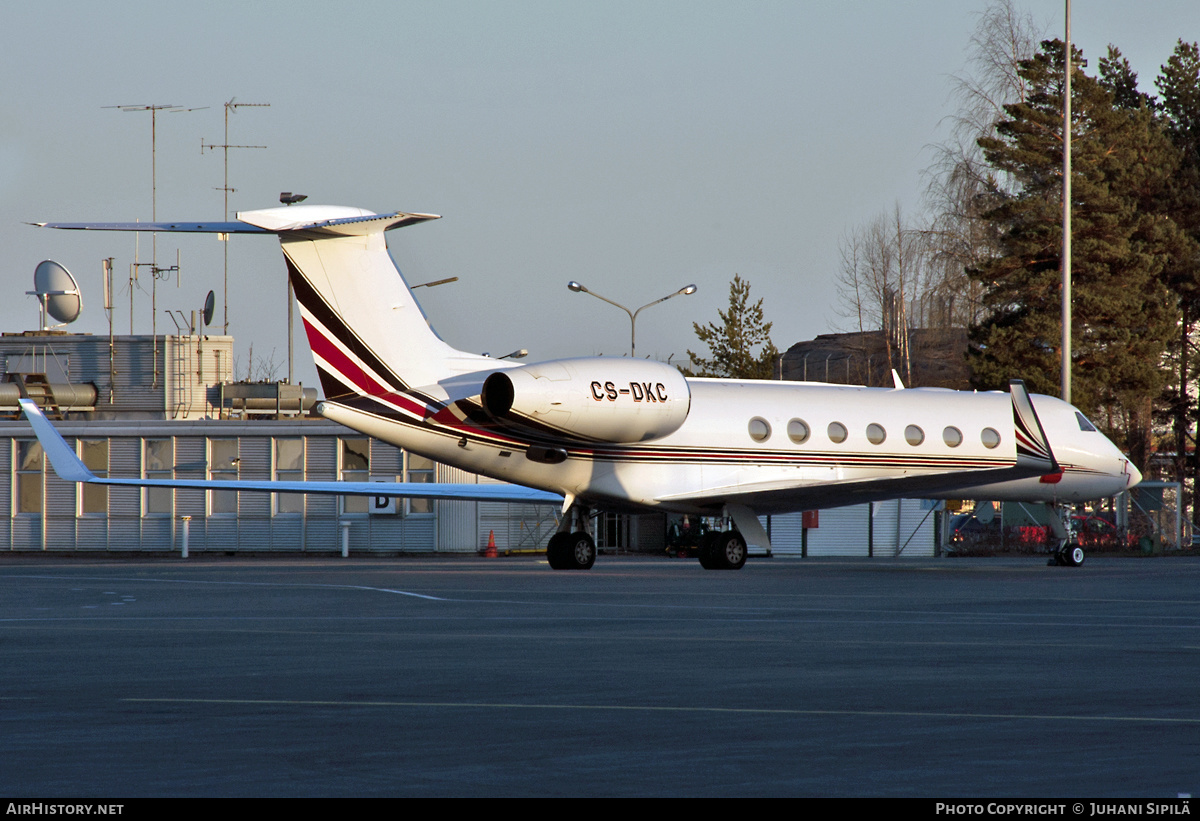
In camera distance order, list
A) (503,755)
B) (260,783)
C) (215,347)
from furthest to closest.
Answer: (215,347) → (503,755) → (260,783)

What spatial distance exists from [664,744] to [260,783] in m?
1.83

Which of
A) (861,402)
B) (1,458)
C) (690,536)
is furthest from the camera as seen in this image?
(1,458)

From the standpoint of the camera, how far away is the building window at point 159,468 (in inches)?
1698

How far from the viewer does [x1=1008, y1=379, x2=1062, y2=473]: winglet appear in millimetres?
27906

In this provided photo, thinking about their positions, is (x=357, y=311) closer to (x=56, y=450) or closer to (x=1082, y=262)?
(x=56, y=450)

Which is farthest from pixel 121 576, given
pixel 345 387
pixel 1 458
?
pixel 1 458

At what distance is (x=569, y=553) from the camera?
84.0 feet

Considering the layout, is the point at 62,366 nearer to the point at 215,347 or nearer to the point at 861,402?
the point at 215,347

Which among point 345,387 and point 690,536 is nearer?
point 345,387

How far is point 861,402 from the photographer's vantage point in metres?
26.7

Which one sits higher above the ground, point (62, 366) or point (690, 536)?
point (62, 366)

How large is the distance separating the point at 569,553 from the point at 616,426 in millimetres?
3070

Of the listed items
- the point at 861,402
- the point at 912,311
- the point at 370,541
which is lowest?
the point at 370,541

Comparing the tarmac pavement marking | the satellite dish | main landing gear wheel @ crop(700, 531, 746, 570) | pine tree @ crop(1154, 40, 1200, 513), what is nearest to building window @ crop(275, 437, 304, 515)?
the satellite dish
